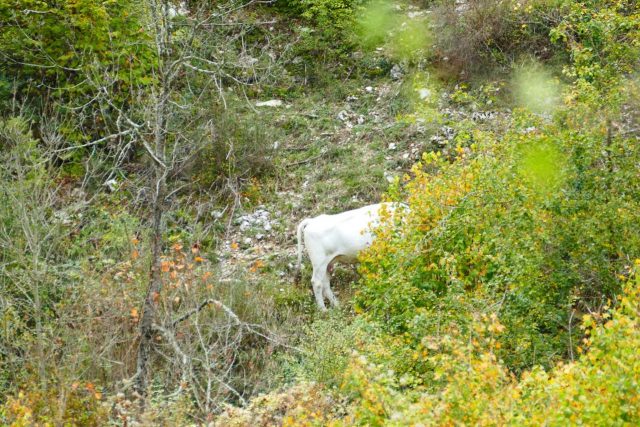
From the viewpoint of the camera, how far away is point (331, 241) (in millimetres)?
10609

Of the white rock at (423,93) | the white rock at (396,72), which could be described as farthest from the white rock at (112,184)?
the white rock at (396,72)

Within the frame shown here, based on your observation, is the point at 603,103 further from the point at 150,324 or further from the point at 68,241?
the point at 68,241

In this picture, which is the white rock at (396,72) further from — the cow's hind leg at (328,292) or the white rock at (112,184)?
the cow's hind leg at (328,292)

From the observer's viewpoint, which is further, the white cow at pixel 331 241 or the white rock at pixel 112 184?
the white rock at pixel 112 184

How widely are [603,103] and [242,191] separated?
6264mm

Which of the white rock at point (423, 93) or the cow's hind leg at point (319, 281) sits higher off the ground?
the white rock at point (423, 93)

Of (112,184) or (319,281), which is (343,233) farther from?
(112,184)

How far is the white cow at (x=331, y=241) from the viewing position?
10539 mm

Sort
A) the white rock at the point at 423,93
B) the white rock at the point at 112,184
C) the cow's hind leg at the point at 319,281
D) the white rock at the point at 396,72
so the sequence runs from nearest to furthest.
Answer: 1. the cow's hind leg at the point at 319,281
2. the white rock at the point at 112,184
3. the white rock at the point at 423,93
4. the white rock at the point at 396,72

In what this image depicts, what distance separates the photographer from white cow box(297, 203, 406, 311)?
10.5m

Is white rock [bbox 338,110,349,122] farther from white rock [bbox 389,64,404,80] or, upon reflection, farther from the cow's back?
the cow's back

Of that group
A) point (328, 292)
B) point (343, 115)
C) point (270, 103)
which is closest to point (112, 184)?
point (270, 103)

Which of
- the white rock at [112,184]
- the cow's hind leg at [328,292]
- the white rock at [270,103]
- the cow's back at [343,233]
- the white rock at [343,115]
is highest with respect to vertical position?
the cow's back at [343,233]

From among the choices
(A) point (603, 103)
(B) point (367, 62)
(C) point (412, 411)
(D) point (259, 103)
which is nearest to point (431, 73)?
(B) point (367, 62)
